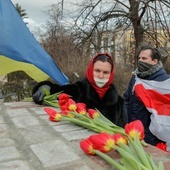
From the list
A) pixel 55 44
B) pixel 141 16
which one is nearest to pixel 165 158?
pixel 141 16

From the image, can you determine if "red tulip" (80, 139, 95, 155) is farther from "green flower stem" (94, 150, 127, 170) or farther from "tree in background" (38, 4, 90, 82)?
"tree in background" (38, 4, 90, 82)

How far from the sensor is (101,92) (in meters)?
2.14

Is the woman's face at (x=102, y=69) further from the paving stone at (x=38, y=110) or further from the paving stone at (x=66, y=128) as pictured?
the paving stone at (x=66, y=128)

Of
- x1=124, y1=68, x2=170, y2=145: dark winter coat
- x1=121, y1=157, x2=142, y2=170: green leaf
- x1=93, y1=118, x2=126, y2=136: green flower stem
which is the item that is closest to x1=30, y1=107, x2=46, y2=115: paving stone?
x1=93, y1=118, x2=126, y2=136: green flower stem

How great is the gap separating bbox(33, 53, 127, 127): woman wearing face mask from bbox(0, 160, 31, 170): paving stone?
1.09 metres

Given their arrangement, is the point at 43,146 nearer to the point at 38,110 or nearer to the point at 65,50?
the point at 38,110

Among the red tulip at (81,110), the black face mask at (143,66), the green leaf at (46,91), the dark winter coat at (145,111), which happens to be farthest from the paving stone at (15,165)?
the black face mask at (143,66)

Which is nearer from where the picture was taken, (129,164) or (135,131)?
(129,164)

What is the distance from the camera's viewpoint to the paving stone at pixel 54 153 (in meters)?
1.07

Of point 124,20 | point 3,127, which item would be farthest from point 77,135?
point 124,20

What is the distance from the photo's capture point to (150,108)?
2395 mm

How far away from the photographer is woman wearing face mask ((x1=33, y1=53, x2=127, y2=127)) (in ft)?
6.75

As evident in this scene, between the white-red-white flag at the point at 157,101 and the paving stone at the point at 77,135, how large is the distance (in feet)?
3.49

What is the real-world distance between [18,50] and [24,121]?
1.00 meters
